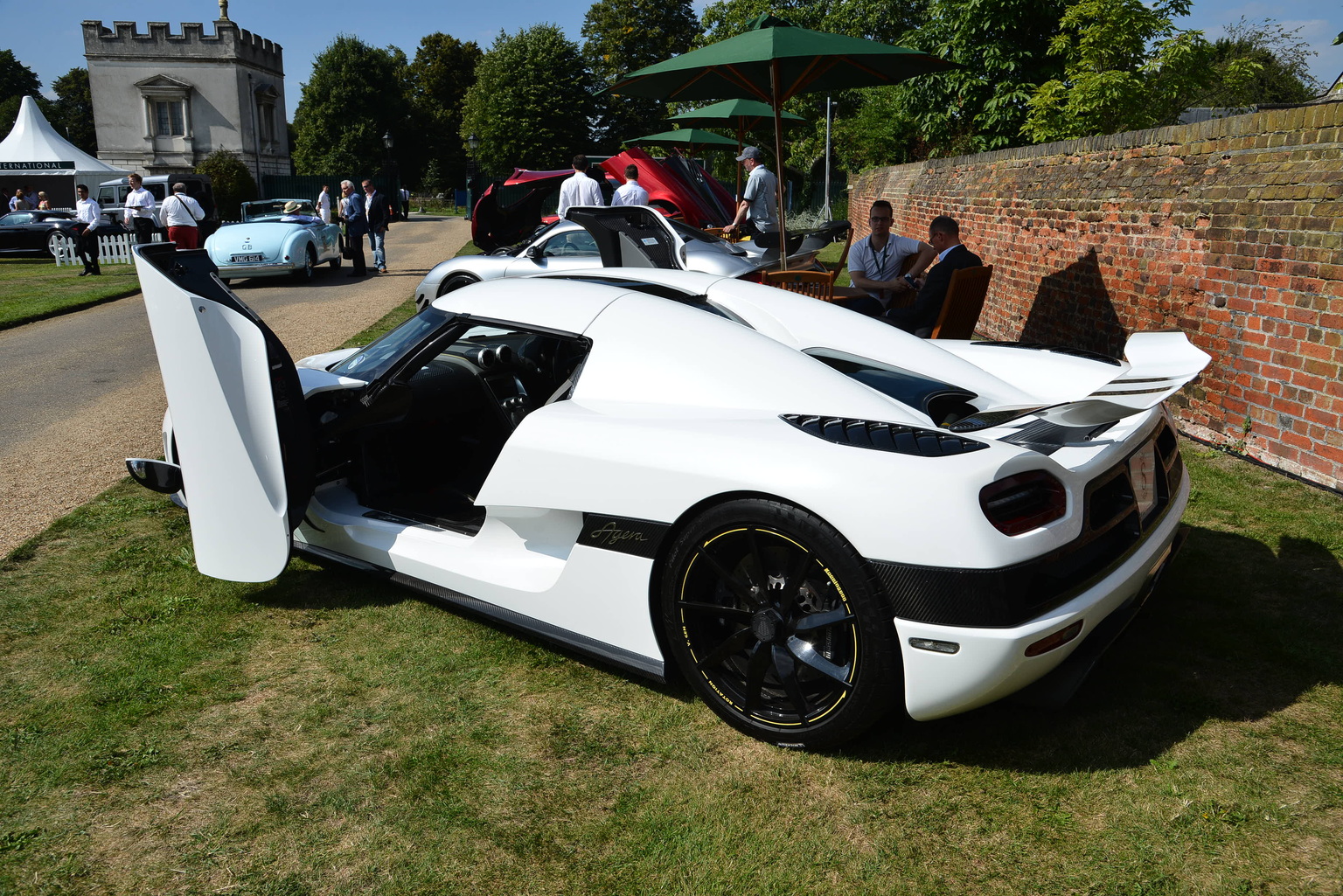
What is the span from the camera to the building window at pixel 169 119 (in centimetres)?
5338

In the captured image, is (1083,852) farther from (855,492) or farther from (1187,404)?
(1187,404)

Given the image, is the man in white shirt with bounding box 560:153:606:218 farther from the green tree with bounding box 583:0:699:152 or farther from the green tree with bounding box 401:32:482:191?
the green tree with bounding box 401:32:482:191

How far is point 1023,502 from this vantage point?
2.31 m

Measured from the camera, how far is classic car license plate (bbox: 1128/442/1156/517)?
265 centimetres

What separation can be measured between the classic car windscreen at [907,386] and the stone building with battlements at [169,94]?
191 feet

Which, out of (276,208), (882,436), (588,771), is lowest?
(588,771)

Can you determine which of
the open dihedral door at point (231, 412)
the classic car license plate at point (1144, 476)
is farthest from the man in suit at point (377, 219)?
the classic car license plate at point (1144, 476)

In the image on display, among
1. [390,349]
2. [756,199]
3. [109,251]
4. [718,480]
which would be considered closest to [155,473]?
[390,349]

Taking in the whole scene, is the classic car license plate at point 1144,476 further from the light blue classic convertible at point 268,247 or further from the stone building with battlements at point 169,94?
the stone building with battlements at point 169,94

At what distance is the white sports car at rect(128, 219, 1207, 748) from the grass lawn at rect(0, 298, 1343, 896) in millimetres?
205

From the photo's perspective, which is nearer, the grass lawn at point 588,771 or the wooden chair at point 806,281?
the grass lawn at point 588,771

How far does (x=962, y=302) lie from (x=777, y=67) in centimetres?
256

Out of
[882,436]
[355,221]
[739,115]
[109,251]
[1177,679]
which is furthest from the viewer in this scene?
[109,251]

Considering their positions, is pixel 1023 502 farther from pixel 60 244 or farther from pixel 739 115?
pixel 60 244
